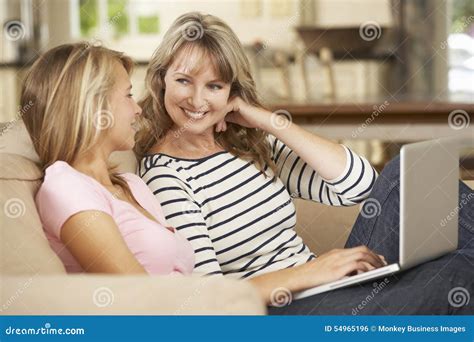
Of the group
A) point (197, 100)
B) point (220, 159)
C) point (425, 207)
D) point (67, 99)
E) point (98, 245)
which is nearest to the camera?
point (98, 245)

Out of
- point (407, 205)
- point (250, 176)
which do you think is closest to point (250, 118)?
point (250, 176)

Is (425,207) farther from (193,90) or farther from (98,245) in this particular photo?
(98,245)

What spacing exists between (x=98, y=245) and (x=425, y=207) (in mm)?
601

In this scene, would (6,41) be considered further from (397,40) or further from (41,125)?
(41,125)

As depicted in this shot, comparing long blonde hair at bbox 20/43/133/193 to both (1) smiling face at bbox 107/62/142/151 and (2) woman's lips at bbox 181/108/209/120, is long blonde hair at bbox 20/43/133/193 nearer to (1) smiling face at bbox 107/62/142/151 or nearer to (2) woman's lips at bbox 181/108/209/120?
(1) smiling face at bbox 107/62/142/151

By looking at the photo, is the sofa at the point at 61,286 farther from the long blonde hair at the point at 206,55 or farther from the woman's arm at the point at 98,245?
the long blonde hair at the point at 206,55

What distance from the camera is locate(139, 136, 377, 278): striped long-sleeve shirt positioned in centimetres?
157

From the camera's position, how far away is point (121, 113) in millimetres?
1444

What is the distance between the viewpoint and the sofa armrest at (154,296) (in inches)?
45.6

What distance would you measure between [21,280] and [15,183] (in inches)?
7.6

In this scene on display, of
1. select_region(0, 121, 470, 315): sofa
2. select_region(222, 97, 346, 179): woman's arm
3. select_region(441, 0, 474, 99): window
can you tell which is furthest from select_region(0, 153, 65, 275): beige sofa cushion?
select_region(441, 0, 474, 99): window

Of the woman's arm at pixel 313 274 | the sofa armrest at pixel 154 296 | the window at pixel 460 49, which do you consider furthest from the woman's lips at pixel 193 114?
the window at pixel 460 49

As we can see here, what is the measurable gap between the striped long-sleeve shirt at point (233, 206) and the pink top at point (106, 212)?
113 millimetres

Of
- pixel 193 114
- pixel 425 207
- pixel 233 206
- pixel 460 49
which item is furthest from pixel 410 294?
pixel 460 49
